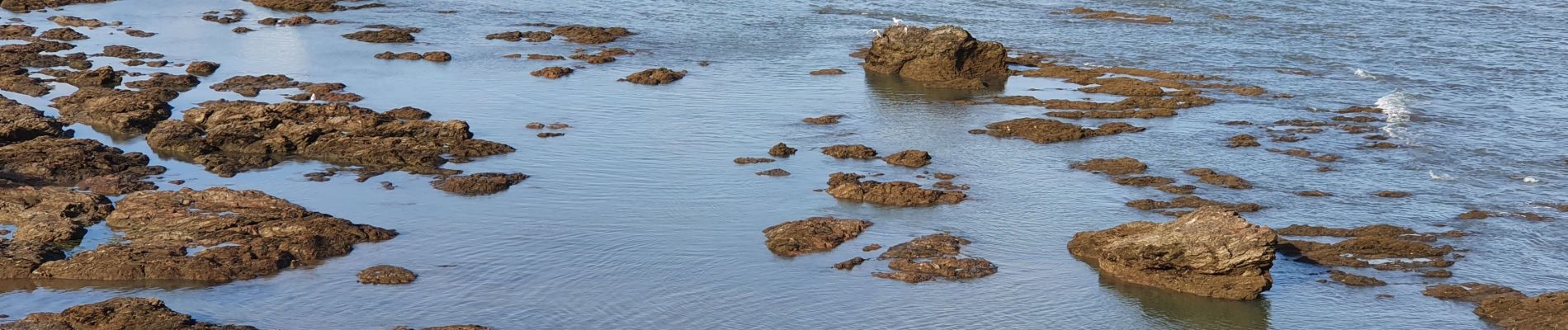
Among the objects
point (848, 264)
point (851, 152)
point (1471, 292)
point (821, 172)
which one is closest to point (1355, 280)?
point (1471, 292)

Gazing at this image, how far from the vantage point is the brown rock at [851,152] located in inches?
1232

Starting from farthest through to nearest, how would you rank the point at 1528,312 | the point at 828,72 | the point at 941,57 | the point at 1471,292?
the point at 828,72, the point at 941,57, the point at 1471,292, the point at 1528,312

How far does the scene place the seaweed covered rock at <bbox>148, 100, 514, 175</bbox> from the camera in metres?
30.6

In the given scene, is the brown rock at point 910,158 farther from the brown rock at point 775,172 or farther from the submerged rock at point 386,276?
the submerged rock at point 386,276

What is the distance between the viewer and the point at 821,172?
29.9 m

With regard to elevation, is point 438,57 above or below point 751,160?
below

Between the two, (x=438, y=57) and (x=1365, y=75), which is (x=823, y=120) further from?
(x=1365, y=75)

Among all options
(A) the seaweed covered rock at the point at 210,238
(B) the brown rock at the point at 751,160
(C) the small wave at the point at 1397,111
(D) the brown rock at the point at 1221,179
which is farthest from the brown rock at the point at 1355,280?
(A) the seaweed covered rock at the point at 210,238

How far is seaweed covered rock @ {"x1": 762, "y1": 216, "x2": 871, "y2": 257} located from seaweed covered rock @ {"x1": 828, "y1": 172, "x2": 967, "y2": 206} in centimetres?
156

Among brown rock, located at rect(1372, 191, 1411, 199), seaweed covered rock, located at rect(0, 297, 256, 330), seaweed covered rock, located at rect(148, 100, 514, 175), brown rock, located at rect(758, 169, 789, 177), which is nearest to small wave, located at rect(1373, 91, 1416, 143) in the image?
brown rock, located at rect(1372, 191, 1411, 199)

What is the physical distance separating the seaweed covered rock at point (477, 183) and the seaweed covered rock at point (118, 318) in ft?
29.5

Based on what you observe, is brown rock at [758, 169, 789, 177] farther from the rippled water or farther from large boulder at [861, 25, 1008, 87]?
large boulder at [861, 25, 1008, 87]

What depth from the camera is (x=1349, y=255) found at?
947 inches

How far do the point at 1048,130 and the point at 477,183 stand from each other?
12.6m
